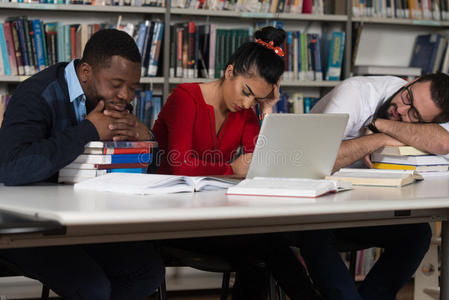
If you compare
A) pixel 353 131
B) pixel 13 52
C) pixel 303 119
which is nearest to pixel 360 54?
pixel 353 131

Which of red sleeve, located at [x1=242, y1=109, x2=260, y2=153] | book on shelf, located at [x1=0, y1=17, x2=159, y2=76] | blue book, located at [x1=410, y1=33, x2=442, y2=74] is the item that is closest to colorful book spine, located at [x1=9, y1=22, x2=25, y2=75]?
book on shelf, located at [x1=0, y1=17, x2=159, y2=76]

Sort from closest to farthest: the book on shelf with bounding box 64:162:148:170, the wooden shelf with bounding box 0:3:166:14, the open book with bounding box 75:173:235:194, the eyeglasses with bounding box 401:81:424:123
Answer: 1. the open book with bounding box 75:173:235:194
2. the book on shelf with bounding box 64:162:148:170
3. the eyeglasses with bounding box 401:81:424:123
4. the wooden shelf with bounding box 0:3:166:14

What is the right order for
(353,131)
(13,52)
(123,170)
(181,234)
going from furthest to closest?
1. (13,52)
2. (353,131)
3. (123,170)
4. (181,234)

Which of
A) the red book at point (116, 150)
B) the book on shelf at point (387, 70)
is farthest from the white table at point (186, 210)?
the book on shelf at point (387, 70)

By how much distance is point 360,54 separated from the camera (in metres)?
3.69

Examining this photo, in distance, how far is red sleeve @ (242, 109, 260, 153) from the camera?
235 cm

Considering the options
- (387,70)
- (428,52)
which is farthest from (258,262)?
(428,52)

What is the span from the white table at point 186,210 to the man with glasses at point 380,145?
0.57 ft

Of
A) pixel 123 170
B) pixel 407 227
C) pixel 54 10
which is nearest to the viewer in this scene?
pixel 123 170

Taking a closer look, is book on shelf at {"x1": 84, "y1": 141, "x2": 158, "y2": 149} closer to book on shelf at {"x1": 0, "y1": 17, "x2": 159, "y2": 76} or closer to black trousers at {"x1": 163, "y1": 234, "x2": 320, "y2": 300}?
black trousers at {"x1": 163, "y1": 234, "x2": 320, "y2": 300}

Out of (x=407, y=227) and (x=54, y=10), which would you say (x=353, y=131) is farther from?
(x=54, y=10)

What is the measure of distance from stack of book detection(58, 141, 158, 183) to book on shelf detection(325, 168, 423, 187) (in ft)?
1.71

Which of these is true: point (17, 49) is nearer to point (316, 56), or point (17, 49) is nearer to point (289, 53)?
point (289, 53)

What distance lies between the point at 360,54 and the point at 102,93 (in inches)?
92.3
